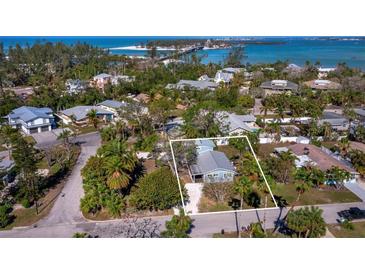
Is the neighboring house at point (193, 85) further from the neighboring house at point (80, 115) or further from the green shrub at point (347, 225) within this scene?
the green shrub at point (347, 225)

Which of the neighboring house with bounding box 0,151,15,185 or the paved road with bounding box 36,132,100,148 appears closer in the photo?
the neighboring house with bounding box 0,151,15,185

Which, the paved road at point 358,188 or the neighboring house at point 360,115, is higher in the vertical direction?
the neighboring house at point 360,115

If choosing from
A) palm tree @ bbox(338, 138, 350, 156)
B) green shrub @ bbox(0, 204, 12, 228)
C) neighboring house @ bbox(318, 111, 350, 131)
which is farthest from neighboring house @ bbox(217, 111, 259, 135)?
green shrub @ bbox(0, 204, 12, 228)

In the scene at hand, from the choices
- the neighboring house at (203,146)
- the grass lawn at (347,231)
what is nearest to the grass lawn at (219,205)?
the grass lawn at (347,231)

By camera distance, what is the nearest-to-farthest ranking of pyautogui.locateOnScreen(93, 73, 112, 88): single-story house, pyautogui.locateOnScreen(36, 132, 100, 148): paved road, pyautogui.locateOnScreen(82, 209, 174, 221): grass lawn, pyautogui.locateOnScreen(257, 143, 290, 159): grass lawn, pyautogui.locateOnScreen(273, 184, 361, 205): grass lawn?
pyautogui.locateOnScreen(82, 209, 174, 221): grass lawn < pyautogui.locateOnScreen(273, 184, 361, 205): grass lawn < pyautogui.locateOnScreen(257, 143, 290, 159): grass lawn < pyautogui.locateOnScreen(36, 132, 100, 148): paved road < pyautogui.locateOnScreen(93, 73, 112, 88): single-story house

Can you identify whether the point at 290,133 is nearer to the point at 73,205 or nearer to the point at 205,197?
the point at 205,197

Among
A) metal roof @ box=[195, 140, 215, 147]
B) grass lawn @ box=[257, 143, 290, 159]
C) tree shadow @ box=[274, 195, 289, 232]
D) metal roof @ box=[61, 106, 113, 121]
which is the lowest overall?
metal roof @ box=[61, 106, 113, 121]

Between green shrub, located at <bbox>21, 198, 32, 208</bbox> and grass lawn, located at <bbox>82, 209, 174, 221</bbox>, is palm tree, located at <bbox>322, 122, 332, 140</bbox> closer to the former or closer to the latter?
grass lawn, located at <bbox>82, 209, 174, 221</bbox>
